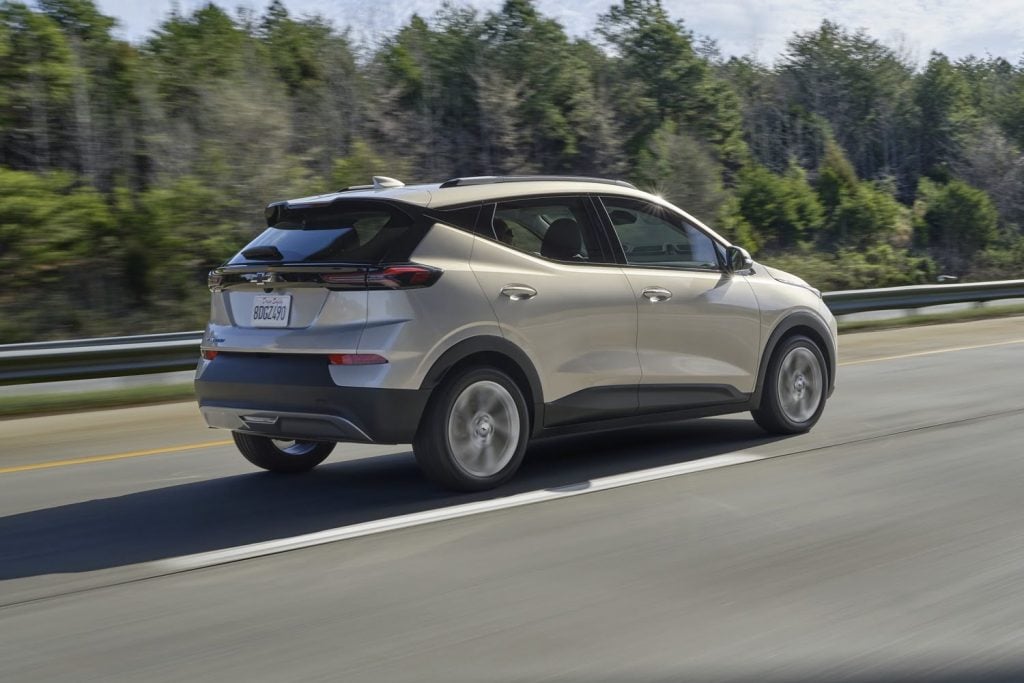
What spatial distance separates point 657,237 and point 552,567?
2.82 meters

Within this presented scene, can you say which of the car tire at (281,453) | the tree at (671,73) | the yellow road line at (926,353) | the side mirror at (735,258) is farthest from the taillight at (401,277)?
the tree at (671,73)

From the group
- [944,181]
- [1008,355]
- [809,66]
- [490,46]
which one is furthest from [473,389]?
[809,66]

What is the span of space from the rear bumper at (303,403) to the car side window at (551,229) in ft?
3.49

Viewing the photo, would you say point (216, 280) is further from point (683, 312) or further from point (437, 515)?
point (683, 312)

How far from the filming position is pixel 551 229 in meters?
6.64

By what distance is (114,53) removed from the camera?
46.5m

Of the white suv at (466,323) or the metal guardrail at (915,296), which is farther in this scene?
the metal guardrail at (915,296)

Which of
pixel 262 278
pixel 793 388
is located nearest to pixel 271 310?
pixel 262 278

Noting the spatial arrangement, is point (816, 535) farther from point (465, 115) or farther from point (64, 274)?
point (465, 115)

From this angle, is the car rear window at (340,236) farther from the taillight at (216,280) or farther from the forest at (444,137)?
the forest at (444,137)

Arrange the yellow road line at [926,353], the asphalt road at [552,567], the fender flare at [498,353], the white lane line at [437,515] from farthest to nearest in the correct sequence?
the yellow road line at [926,353], the fender flare at [498,353], the white lane line at [437,515], the asphalt road at [552,567]

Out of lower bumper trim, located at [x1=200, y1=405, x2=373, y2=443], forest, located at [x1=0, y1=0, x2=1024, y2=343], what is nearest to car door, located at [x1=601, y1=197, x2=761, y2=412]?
lower bumper trim, located at [x1=200, y1=405, x2=373, y2=443]

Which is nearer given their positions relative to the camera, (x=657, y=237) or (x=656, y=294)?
(x=656, y=294)

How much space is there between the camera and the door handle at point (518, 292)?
20.4 ft
